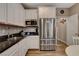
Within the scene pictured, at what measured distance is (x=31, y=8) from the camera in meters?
6.68

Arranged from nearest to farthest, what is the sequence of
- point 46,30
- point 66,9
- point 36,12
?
point 46,30 → point 36,12 → point 66,9

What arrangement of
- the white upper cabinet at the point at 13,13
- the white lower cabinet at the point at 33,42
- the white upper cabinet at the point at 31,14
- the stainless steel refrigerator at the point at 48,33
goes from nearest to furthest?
the white upper cabinet at the point at 13,13
the stainless steel refrigerator at the point at 48,33
the white lower cabinet at the point at 33,42
the white upper cabinet at the point at 31,14

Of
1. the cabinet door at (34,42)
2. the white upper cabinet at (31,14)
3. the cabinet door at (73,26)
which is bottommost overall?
the cabinet door at (34,42)

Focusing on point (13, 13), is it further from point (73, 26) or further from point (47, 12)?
point (73, 26)

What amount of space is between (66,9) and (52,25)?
5.28 ft

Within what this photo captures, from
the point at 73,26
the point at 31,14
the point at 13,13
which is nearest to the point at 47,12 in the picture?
the point at 31,14

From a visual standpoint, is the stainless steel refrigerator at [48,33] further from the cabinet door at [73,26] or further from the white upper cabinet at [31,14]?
the cabinet door at [73,26]

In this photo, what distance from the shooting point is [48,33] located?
18.2ft

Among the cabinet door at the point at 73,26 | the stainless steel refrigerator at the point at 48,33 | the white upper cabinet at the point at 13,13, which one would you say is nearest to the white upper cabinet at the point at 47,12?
the stainless steel refrigerator at the point at 48,33

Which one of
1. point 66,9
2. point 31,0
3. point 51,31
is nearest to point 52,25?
point 51,31

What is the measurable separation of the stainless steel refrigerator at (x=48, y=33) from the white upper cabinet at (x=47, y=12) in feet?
0.56

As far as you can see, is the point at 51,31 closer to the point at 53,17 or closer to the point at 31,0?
the point at 53,17

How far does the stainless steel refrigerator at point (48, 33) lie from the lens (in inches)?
219

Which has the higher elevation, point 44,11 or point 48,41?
point 44,11
